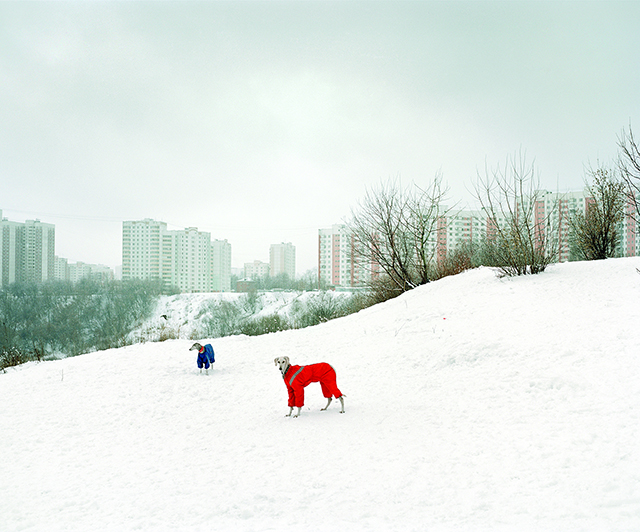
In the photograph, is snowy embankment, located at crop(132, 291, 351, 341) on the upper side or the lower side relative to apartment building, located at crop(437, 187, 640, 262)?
lower

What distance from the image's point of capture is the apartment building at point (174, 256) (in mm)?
61469

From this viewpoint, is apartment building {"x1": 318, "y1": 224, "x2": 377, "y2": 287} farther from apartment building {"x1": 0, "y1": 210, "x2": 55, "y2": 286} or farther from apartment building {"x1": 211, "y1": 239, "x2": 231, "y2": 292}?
apartment building {"x1": 0, "y1": 210, "x2": 55, "y2": 286}

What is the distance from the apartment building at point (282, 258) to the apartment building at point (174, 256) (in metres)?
17.3

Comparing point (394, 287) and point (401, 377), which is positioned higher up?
point (394, 287)

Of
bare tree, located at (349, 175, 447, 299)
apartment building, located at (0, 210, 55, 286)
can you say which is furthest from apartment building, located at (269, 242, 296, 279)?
bare tree, located at (349, 175, 447, 299)

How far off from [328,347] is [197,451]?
4.69m

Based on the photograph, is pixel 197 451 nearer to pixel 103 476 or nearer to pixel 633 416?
pixel 103 476

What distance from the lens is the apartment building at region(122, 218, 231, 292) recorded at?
2420 inches

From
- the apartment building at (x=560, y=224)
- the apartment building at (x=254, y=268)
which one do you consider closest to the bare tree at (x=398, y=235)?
the apartment building at (x=560, y=224)

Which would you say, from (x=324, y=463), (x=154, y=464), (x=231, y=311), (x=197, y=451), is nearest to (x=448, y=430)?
(x=324, y=463)

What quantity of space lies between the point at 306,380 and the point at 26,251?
196ft

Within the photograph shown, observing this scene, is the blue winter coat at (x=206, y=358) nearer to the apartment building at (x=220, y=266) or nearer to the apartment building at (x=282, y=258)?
the apartment building at (x=220, y=266)

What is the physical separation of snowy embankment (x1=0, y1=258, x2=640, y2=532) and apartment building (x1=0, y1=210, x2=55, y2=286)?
5178 centimetres

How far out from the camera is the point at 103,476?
377cm
